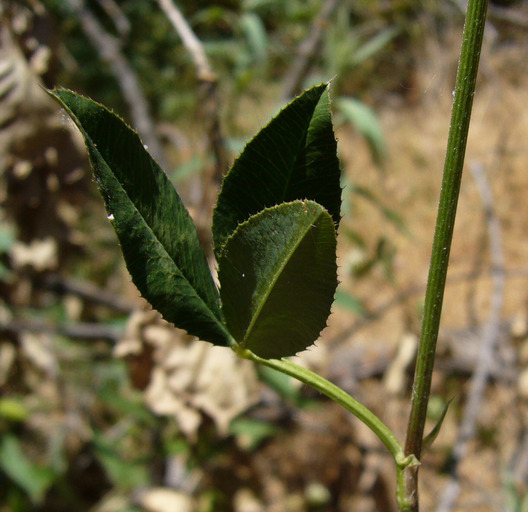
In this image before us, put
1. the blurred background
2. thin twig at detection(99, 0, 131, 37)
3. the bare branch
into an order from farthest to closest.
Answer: thin twig at detection(99, 0, 131, 37)
the blurred background
the bare branch

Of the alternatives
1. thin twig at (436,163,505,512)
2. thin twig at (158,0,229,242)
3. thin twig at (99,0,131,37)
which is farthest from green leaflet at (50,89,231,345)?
thin twig at (99,0,131,37)

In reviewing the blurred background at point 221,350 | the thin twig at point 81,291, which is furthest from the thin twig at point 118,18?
the thin twig at point 81,291

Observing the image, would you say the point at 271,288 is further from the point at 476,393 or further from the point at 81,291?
the point at 81,291

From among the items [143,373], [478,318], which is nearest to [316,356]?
[143,373]

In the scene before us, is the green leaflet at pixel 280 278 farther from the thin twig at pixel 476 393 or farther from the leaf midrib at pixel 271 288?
the thin twig at pixel 476 393

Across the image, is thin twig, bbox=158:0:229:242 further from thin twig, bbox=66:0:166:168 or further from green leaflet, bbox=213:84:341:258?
green leaflet, bbox=213:84:341:258

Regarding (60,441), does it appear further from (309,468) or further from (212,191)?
(212,191)

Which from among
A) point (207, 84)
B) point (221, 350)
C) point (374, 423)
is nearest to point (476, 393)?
point (221, 350)
